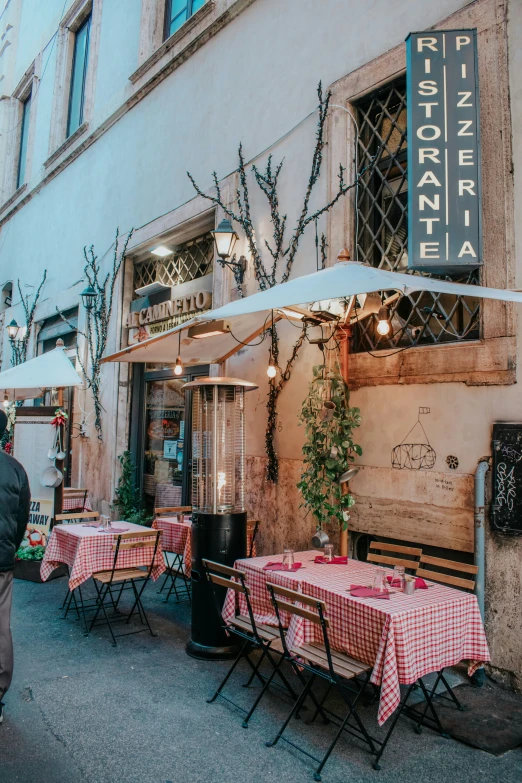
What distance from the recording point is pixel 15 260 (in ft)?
51.1

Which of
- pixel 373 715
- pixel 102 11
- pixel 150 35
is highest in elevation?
pixel 102 11

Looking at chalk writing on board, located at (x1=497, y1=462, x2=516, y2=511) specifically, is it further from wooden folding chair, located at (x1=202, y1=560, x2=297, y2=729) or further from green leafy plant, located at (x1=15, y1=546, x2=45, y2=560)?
green leafy plant, located at (x1=15, y1=546, x2=45, y2=560)

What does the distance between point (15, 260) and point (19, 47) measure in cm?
600

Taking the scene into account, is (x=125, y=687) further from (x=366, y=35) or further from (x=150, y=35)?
(x=150, y=35)

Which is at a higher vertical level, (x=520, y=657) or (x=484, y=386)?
(x=484, y=386)

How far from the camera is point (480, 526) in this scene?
14.6ft

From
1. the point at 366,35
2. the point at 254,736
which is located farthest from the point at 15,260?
the point at 254,736

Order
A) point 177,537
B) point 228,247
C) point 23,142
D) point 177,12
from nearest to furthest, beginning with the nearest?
point 177,537 → point 228,247 → point 177,12 → point 23,142

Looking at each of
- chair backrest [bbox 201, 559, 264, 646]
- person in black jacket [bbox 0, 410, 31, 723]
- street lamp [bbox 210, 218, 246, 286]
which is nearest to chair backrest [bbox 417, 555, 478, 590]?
chair backrest [bbox 201, 559, 264, 646]

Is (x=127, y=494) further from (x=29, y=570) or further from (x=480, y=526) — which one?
(x=480, y=526)

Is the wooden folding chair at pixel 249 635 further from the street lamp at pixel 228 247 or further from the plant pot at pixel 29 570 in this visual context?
the street lamp at pixel 228 247

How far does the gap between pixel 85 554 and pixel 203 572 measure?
4.03 ft

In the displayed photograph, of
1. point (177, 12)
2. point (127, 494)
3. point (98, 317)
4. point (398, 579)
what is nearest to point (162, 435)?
point (127, 494)

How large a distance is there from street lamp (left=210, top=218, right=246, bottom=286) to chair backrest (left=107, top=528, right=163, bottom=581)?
310 centimetres
